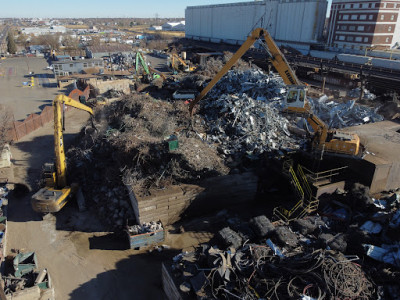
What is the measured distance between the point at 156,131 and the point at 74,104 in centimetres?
403

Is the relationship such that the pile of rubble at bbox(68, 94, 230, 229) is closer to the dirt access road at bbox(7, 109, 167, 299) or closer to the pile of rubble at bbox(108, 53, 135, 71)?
the dirt access road at bbox(7, 109, 167, 299)

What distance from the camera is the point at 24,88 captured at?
1396 inches

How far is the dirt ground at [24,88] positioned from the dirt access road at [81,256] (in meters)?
15.6

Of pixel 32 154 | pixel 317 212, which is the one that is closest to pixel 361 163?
pixel 317 212

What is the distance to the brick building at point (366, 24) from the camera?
125ft

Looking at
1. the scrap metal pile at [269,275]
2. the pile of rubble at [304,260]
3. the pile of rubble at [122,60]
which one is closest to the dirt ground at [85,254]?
the pile of rubble at [304,260]

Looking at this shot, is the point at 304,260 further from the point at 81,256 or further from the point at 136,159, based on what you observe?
the point at 136,159

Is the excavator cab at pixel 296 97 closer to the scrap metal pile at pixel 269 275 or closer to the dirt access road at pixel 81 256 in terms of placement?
the scrap metal pile at pixel 269 275

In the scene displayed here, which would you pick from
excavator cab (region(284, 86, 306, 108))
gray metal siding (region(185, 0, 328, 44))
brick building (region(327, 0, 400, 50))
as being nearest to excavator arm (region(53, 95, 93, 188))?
excavator cab (region(284, 86, 306, 108))

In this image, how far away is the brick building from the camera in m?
38.0

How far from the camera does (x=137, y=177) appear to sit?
12.8 m

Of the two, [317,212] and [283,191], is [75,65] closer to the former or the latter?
[283,191]

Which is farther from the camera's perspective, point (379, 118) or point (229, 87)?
point (229, 87)

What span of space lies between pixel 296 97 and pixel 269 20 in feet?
142
